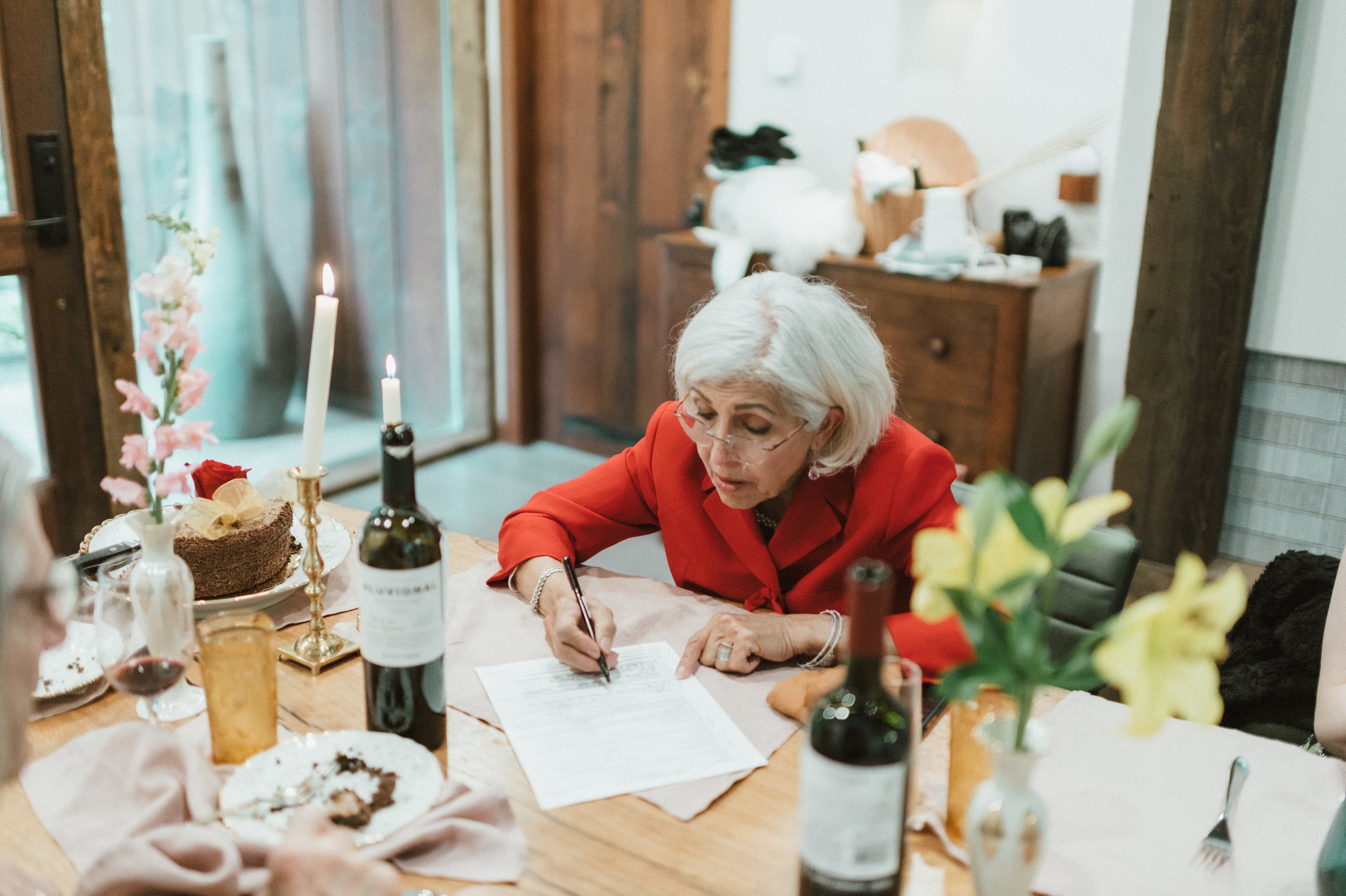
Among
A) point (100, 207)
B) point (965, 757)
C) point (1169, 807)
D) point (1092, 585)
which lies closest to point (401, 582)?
point (965, 757)

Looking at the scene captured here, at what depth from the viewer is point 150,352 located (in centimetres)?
103

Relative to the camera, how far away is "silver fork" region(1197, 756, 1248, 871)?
0.94m

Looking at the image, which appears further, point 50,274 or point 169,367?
point 50,274

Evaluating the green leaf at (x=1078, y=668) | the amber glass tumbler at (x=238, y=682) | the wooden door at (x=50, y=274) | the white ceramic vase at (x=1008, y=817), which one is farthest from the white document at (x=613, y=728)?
the wooden door at (x=50, y=274)

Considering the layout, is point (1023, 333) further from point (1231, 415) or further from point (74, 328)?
point (74, 328)

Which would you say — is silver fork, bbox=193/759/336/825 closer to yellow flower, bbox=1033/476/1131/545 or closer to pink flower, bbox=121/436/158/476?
pink flower, bbox=121/436/158/476

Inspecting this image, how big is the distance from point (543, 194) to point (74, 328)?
182 cm

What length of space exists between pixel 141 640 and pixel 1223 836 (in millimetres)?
1028

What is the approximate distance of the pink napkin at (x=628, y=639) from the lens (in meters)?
1.13

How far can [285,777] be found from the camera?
40.1 inches

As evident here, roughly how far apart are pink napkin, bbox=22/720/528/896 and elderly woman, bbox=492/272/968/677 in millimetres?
403

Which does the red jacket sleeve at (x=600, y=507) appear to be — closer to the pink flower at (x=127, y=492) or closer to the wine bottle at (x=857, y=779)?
the pink flower at (x=127, y=492)

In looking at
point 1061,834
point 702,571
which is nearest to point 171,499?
point 702,571

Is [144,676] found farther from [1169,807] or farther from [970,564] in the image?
[1169,807]
